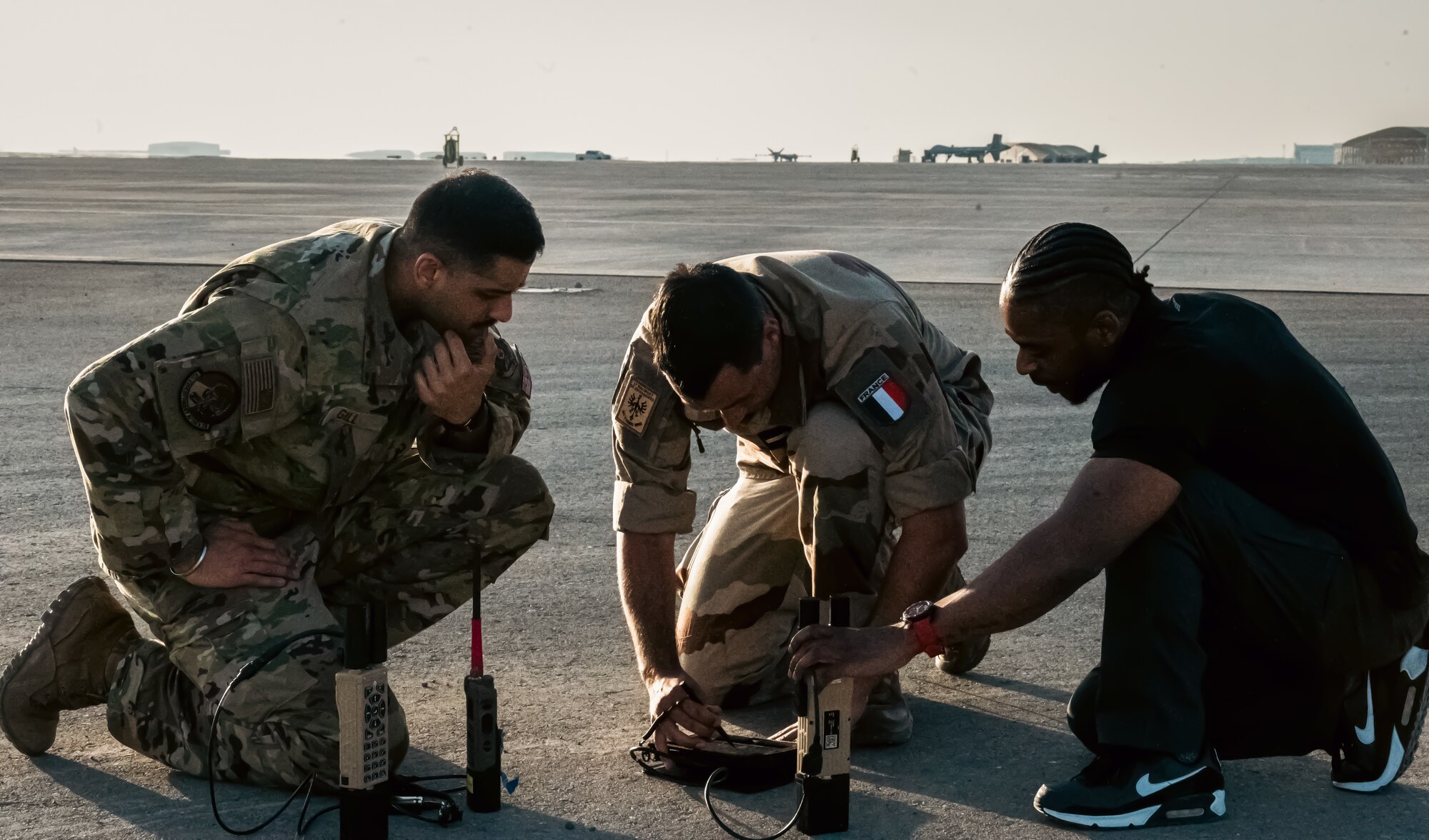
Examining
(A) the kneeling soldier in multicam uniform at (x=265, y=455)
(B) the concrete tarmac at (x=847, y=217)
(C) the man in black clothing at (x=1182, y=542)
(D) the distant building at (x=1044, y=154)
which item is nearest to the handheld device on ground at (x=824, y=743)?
(C) the man in black clothing at (x=1182, y=542)

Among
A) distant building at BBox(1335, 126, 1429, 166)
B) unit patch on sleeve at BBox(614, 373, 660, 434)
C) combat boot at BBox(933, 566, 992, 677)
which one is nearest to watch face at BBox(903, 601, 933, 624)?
unit patch on sleeve at BBox(614, 373, 660, 434)

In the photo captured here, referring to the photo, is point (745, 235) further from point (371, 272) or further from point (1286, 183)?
point (1286, 183)

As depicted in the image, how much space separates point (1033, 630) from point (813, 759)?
5.89 feet

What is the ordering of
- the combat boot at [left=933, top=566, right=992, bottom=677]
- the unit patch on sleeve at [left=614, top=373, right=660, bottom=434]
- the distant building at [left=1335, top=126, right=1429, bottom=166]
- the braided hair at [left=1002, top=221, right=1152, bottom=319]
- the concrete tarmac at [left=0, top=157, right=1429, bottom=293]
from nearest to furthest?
the braided hair at [left=1002, top=221, right=1152, bottom=319] < the unit patch on sleeve at [left=614, top=373, right=660, bottom=434] < the combat boot at [left=933, top=566, right=992, bottom=677] < the concrete tarmac at [left=0, top=157, right=1429, bottom=293] < the distant building at [left=1335, top=126, right=1429, bottom=166]

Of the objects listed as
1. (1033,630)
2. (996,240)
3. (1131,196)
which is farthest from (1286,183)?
(1033,630)

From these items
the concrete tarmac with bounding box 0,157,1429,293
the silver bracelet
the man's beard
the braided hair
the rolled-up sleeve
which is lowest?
the concrete tarmac with bounding box 0,157,1429,293

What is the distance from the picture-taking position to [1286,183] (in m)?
45.3

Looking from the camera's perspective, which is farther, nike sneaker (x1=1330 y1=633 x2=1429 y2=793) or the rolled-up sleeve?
the rolled-up sleeve

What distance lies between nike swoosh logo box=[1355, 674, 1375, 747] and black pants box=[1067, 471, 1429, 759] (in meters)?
0.09

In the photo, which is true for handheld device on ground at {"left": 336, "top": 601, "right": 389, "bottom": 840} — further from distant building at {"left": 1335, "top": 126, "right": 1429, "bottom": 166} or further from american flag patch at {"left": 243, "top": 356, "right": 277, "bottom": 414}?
distant building at {"left": 1335, "top": 126, "right": 1429, "bottom": 166}

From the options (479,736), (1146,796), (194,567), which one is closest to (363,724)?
(479,736)

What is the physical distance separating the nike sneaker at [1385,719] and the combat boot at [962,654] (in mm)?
1106

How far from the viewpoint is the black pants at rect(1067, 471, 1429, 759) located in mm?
3330

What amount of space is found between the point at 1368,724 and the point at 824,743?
1.29 meters
